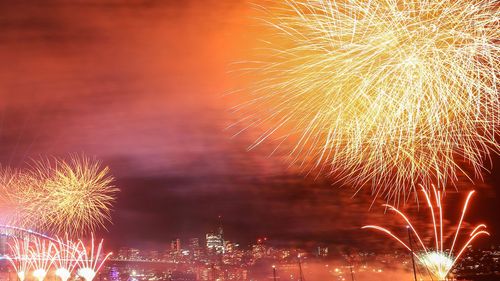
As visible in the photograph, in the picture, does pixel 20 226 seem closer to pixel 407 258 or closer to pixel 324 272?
pixel 407 258

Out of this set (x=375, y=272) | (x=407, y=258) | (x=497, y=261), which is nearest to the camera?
(x=497, y=261)

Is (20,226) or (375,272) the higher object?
(20,226)

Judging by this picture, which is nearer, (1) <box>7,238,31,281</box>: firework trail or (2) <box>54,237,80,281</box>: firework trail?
(2) <box>54,237,80,281</box>: firework trail

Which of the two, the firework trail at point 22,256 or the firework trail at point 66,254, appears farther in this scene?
the firework trail at point 22,256

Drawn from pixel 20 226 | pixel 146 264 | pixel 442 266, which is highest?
pixel 20 226

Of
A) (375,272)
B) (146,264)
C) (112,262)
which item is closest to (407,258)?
(375,272)

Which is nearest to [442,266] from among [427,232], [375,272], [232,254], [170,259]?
[427,232]

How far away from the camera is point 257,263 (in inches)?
3615

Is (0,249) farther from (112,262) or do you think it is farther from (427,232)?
(112,262)

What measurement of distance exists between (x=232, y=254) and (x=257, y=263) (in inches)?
465

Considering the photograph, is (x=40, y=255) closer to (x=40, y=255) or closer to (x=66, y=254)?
(x=40, y=255)

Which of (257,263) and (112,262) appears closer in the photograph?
(257,263)

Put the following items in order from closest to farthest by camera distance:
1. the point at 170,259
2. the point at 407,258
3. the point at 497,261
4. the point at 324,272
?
the point at 497,261
the point at 407,258
the point at 324,272
the point at 170,259

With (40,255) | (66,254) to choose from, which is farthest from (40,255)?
(66,254)
